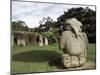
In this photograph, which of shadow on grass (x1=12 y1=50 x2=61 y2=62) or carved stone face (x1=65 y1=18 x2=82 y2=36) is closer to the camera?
shadow on grass (x1=12 y1=50 x2=61 y2=62)

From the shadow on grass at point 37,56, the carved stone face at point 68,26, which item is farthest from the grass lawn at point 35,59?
the carved stone face at point 68,26

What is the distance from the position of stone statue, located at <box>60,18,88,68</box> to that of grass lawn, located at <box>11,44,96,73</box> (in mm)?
89

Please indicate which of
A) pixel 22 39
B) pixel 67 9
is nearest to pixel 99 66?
pixel 67 9

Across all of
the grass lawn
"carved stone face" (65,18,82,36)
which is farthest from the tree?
the grass lawn

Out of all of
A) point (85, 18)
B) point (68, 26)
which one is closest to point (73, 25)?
point (68, 26)

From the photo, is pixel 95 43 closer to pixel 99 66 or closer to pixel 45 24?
pixel 99 66

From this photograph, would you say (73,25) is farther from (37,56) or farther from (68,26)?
(37,56)

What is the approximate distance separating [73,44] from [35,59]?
0.52 meters

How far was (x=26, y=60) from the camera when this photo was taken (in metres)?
2.60

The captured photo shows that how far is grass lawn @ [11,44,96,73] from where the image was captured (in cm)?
256

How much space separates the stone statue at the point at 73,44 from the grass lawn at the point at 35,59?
89 mm

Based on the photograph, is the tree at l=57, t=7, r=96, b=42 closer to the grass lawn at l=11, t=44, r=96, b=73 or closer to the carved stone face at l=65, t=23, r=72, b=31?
the carved stone face at l=65, t=23, r=72, b=31

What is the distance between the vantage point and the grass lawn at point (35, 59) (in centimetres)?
256

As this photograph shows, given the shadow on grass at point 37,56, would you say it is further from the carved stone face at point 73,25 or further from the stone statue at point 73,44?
the carved stone face at point 73,25
